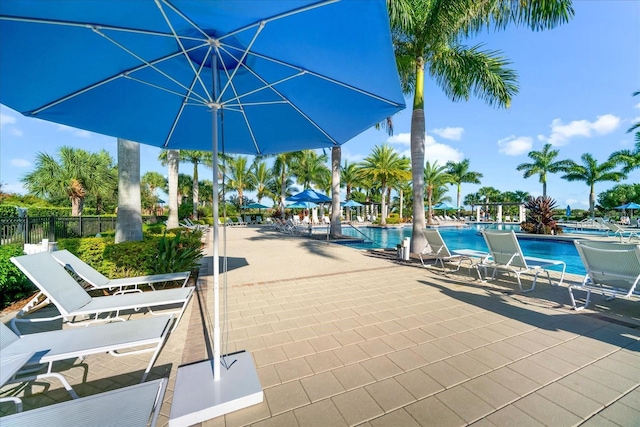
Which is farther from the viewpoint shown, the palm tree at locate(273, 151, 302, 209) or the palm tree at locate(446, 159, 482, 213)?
the palm tree at locate(446, 159, 482, 213)

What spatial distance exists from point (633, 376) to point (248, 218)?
33.1 m

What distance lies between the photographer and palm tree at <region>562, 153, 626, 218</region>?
1211 inches

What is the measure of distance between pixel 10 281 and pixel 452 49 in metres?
12.1

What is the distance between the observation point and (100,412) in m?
1.43

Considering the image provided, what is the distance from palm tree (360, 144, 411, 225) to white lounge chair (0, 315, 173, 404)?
2582 centimetres

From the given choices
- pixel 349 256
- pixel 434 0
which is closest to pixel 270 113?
pixel 349 256

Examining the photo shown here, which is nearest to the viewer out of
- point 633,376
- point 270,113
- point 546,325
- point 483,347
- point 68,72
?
point 68,72

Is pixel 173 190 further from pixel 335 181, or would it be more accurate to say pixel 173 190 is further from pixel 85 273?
pixel 85 273

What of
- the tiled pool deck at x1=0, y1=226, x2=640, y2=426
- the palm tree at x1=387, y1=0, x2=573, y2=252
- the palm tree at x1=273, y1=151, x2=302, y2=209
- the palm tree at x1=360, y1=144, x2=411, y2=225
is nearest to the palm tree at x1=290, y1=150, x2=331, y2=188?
the palm tree at x1=273, y1=151, x2=302, y2=209

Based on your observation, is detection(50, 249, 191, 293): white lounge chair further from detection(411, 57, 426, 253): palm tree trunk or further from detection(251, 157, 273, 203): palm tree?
detection(251, 157, 273, 203): palm tree

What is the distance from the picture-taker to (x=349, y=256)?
8.84 metres

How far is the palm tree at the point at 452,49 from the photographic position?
6.99m

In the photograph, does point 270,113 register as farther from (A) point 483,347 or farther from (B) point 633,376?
(B) point 633,376

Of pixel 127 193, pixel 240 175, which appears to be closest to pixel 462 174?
pixel 240 175
